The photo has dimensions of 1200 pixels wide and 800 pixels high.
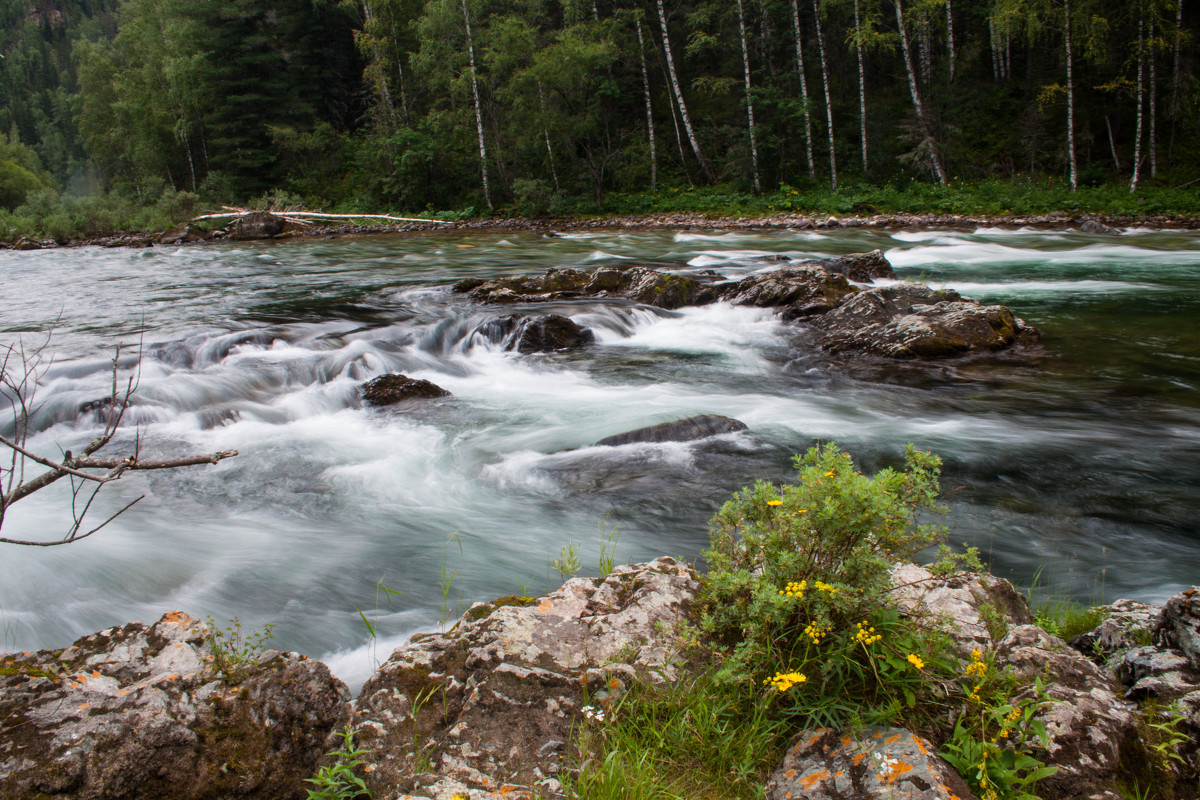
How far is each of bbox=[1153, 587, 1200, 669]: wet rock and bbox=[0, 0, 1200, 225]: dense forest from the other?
23.3 m

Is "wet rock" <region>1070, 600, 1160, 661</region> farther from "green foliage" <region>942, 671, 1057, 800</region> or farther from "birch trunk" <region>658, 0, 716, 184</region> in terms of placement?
"birch trunk" <region>658, 0, 716, 184</region>

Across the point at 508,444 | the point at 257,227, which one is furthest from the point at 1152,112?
the point at 257,227

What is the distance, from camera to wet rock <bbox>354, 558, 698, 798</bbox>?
6.95 ft

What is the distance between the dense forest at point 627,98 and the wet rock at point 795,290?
1546 cm

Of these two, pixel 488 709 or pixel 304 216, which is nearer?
pixel 488 709

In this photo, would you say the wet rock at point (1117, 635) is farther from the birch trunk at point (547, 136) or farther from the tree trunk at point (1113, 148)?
the birch trunk at point (547, 136)

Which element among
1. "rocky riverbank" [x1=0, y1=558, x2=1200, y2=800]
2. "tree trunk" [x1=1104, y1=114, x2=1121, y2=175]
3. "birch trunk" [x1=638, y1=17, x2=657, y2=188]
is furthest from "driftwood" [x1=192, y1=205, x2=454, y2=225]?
"rocky riverbank" [x1=0, y1=558, x2=1200, y2=800]

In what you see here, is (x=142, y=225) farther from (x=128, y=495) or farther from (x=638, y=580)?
(x=638, y=580)

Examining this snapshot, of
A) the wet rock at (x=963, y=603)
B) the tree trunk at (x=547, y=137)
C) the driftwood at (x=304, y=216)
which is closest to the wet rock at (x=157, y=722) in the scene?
the wet rock at (x=963, y=603)

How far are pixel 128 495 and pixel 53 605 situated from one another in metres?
1.72

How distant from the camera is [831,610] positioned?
2258mm

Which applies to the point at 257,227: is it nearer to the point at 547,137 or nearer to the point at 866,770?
the point at 547,137

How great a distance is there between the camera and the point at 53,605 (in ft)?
13.4

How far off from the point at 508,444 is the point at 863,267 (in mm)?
9306
